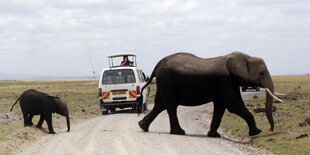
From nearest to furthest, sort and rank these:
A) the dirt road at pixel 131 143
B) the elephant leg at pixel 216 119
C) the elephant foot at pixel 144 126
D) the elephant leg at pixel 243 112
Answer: the dirt road at pixel 131 143, the elephant leg at pixel 243 112, the elephant leg at pixel 216 119, the elephant foot at pixel 144 126

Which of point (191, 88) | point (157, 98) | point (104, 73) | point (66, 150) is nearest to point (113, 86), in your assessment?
point (104, 73)

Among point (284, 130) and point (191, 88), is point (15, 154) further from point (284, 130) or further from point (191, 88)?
point (284, 130)

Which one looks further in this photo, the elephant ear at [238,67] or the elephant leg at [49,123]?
the elephant leg at [49,123]

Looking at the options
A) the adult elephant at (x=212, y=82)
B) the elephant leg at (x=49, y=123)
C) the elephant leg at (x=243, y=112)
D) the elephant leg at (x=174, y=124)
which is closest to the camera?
the elephant leg at (x=243, y=112)

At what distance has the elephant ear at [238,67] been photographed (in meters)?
17.0

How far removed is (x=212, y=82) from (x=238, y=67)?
1.00 meters

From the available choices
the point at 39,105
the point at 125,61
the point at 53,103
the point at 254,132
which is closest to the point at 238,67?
the point at 254,132

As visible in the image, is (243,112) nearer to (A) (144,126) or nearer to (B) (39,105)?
(A) (144,126)

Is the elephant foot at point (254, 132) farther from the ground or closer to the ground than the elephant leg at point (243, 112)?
closer to the ground

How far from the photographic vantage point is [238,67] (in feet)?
55.9

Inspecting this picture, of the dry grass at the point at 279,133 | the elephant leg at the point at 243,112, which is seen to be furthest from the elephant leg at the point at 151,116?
the elephant leg at the point at 243,112

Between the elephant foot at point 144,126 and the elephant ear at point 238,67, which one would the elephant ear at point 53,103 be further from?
the elephant ear at point 238,67

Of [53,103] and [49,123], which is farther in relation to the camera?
[53,103]

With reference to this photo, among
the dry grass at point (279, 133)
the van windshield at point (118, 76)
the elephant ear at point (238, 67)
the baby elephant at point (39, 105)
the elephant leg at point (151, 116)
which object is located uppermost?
the elephant ear at point (238, 67)
